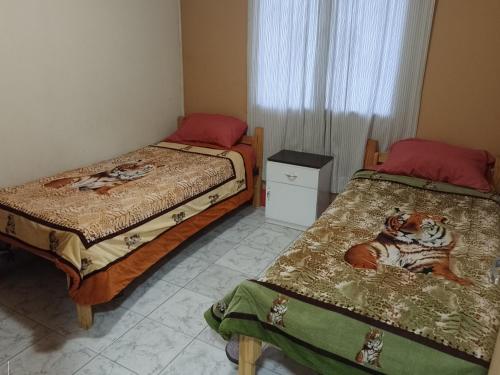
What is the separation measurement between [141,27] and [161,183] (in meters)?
1.55

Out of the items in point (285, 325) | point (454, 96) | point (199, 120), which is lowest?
point (285, 325)

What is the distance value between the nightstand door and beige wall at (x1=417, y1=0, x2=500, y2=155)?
1.04 m

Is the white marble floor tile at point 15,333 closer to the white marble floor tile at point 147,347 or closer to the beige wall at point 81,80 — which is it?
the white marble floor tile at point 147,347

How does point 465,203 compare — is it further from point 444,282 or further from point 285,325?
point 285,325

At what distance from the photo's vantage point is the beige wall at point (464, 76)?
2498 millimetres

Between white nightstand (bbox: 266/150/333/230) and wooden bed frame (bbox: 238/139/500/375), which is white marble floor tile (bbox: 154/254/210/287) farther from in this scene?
wooden bed frame (bbox: 238/139/500/375)

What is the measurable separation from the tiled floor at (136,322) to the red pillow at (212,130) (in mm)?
1002

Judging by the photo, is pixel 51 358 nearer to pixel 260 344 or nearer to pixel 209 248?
pixel 260 344

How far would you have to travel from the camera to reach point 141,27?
3.24 metres

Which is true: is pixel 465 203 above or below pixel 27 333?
above

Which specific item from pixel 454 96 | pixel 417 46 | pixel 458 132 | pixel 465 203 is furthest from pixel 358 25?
pixel 465 203

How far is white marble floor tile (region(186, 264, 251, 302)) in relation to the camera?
7.64ft

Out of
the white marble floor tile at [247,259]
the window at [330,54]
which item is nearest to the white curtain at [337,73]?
the window at [330,54]

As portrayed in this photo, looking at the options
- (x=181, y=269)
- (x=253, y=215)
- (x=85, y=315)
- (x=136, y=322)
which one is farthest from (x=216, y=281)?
(x=253, y=215)
